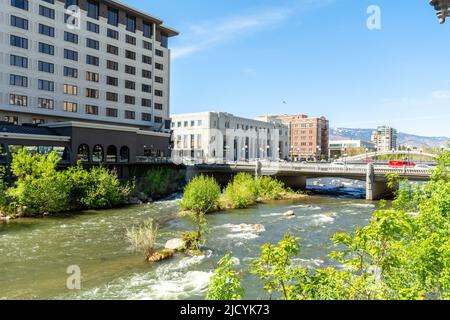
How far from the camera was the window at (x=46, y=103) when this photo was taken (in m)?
53.6

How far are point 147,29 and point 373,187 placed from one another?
5154 cm

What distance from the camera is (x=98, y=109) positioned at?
203 ft

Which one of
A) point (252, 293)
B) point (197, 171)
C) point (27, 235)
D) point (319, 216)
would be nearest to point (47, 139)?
point (27, 235)

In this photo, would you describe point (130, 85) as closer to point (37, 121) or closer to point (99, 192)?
point (37, 121)

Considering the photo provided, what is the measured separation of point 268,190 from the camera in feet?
177

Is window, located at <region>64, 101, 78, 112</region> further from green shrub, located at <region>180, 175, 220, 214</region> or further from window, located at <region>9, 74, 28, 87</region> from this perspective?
green shrub, located at <region>180, 175, 220, 214</region>

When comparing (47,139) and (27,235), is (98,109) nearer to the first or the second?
(47,139)

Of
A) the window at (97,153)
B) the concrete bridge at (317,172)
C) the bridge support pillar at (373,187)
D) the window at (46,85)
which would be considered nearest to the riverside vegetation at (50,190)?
the window at (97,153)

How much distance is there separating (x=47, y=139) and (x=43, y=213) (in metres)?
13.6

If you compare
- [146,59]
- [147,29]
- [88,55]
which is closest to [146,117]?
[146,59]

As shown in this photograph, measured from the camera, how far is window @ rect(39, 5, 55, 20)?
5282 centimetres

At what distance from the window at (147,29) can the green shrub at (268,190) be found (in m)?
38.2

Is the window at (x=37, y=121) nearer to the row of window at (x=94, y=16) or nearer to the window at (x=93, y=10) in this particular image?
the row of window at (x=94, y=16)

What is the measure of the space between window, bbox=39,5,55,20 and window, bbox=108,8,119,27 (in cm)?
1065
